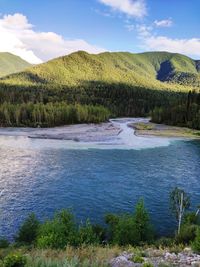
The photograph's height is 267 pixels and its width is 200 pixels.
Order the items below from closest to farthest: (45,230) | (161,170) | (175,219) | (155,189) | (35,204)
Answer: (45,230)
(175,219)
(35,204)
(155,189)
(161,170)

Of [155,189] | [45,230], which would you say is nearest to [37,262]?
[45,230]

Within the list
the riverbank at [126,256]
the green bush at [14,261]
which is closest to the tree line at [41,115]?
the riverbank at [126,256]

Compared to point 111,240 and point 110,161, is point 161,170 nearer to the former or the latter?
point 110,161

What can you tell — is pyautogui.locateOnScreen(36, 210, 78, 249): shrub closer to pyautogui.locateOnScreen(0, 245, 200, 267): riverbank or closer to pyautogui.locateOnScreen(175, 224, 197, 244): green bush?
pyautogui.locateOnScreen(0, 245, 200, 267): riverbank

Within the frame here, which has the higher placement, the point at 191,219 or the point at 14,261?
the point at 14,261

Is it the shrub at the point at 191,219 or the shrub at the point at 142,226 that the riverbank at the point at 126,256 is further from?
the shrub at the point at 191,219

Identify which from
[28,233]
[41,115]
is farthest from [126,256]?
[41,115]

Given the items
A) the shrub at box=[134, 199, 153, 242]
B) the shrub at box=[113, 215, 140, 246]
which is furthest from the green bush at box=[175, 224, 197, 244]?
the shrub at box=[113, 215, 140, 246]

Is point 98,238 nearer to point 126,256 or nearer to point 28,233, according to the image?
point 28,233
